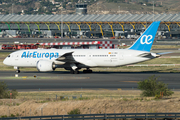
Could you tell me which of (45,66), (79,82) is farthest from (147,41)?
(45,66)

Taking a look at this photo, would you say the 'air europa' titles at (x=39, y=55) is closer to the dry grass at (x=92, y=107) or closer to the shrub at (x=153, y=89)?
the shrub at (x=153, y=89)

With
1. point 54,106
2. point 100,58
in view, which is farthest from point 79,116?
point 100,58

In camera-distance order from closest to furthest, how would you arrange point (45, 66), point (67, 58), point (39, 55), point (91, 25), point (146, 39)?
point (45, 66), point (146, 39), point (67, 58), point (39, 55), point (91, 25)

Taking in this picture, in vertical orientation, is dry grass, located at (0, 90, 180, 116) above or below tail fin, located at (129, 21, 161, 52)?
below

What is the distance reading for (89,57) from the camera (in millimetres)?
48031

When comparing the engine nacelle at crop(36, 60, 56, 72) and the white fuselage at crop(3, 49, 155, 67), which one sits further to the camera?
the white fuselage at crop(3, 49, 155, 67)

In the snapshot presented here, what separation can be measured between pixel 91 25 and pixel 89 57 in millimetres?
130311

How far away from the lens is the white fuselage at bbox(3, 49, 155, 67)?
46.9 metres

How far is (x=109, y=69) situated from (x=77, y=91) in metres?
22.7

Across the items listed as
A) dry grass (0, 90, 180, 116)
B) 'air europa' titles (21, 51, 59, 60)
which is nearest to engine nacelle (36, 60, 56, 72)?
'air europa' titles (21, 51, 59, 60)

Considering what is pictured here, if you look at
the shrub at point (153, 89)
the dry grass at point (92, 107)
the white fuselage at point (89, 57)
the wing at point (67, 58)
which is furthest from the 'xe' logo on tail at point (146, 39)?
the dry grass at point (92, 107)

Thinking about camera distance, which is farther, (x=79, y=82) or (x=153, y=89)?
(x=79, y=82)

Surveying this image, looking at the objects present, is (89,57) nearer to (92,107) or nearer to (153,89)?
(153,89)

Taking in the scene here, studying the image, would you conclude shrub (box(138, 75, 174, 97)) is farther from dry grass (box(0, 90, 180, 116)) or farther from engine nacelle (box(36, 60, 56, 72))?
engine nacelle (box(36, 60, 56, 72))
